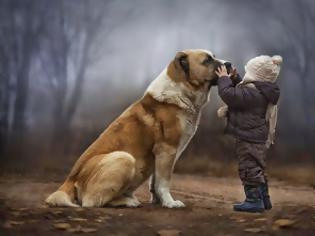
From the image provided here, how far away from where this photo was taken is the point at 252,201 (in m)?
2.74

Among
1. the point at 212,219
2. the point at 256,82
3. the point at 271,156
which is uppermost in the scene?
the point at 256,82

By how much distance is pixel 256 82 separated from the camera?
273cm

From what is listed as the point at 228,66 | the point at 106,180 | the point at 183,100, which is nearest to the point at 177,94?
the point at 183,100

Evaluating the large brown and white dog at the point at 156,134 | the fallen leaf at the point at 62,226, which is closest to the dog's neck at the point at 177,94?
the large brown and white dog at the point at 156,134

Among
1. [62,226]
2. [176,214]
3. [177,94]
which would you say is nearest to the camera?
[62,226]

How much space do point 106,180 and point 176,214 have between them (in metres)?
0.34

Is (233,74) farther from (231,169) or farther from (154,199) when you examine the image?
(154,199)

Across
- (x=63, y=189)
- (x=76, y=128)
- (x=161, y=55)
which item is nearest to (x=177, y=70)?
(x=161, y=55)

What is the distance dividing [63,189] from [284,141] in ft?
3.35

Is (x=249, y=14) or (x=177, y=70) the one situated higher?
(x=249, y=14)

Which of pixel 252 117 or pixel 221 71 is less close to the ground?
pixel 221 71

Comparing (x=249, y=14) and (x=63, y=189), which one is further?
(x=249, y=14)

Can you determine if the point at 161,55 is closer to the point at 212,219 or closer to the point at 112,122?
the point at 112,122

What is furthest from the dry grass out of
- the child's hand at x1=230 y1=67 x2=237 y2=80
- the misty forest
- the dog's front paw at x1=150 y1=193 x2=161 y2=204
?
the child's hand at x1=230 y1=67 x2=237 y2=80
